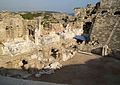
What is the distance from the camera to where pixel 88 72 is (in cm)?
2189

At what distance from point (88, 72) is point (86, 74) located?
0.67m

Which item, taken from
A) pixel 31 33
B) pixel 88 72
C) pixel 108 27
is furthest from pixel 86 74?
pixel 108 27

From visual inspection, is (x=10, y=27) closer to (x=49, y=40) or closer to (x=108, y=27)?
(x=49, y=40)

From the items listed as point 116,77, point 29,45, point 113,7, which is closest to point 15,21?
point 29,45

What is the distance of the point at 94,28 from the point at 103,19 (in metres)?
2.15

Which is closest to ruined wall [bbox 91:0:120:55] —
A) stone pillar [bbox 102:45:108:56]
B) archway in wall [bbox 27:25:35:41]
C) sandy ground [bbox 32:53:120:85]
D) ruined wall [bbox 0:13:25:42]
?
stone pillar [bbox 102:45:108:56]

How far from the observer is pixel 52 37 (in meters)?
30.8

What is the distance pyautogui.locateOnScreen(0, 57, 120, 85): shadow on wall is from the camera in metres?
19.3

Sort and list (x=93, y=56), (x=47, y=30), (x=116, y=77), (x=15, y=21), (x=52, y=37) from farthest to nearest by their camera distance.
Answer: (x=47, y=30) < (x=52, y=37) < (x=93, y=56) < (x=15, y=21) < (x=116, y=77)

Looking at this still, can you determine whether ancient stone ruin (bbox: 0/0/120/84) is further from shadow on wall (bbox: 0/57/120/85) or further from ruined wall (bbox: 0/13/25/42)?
shadow on wall (bbox: 0/57/120/85)

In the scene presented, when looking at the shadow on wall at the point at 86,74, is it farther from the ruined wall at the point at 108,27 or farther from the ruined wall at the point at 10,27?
the ruined wall at the point at 108,27

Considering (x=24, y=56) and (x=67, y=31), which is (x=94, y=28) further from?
(x=24, y=56)

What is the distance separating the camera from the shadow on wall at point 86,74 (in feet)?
63.4

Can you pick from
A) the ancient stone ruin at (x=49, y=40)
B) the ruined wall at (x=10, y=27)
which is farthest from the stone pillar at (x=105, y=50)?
the ruined wall at (x=10, y=27)
